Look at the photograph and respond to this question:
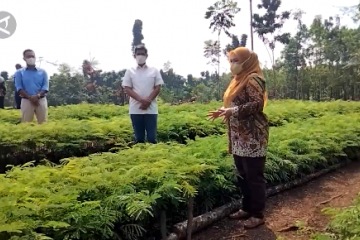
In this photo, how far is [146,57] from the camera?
19.2 feet

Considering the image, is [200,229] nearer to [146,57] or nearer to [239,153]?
[239,153]

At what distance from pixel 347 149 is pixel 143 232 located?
4.89 m

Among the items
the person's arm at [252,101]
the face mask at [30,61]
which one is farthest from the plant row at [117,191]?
the face mask at [30,61]

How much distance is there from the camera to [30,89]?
717 cm

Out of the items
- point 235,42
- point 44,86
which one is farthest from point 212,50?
point 44,86

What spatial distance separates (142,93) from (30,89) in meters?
2.65

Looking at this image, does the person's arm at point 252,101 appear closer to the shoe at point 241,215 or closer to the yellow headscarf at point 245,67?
the yellow headscarf at point 245,67

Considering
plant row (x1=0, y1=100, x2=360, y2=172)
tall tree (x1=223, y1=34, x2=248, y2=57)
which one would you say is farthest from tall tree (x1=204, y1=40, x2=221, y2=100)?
plant row (x1=0, y1=100, x2=360, y2=172)

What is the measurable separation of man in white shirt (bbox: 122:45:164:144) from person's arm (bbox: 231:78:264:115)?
229cm

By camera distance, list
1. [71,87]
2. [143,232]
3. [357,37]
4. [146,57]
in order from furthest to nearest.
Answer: [357,37] → [71,87] → [146,57] → [143,232]

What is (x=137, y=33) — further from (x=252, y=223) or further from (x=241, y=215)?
(x=252, y=223)

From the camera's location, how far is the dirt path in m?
3.58

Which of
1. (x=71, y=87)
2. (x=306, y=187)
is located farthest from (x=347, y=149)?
(x=71, y=87)

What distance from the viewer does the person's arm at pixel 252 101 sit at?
3.55 metres
